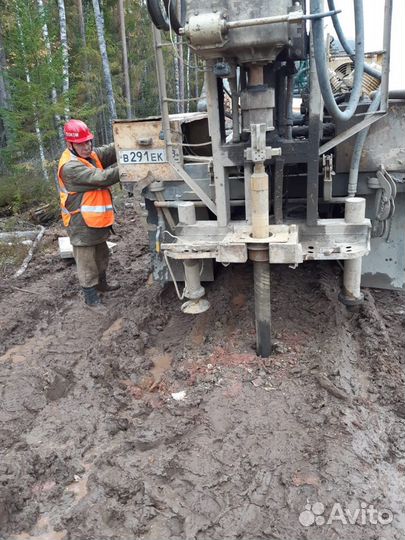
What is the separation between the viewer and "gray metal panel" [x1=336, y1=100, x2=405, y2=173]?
366 cm

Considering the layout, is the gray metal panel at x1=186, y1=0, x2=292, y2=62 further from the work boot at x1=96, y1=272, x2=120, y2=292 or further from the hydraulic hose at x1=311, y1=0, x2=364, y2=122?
the work boot at x1=96, y1=272, x2=120, y2=292

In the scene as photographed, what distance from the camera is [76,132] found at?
4906 mm

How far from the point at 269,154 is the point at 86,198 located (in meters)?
2.61

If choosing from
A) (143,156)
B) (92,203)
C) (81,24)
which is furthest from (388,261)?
(81,24)

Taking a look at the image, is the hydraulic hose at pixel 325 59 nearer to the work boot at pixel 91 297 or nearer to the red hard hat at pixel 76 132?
the red hard hat at pixel 76 132

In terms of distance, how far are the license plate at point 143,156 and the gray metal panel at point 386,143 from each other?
4.89ft

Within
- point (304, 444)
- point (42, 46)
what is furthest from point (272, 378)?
point (42, 46)

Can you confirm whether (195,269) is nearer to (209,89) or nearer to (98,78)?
(209,89)

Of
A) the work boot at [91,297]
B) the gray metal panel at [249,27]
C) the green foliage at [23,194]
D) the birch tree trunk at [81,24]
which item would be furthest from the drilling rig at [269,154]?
the birch tree trunk at [81,24]

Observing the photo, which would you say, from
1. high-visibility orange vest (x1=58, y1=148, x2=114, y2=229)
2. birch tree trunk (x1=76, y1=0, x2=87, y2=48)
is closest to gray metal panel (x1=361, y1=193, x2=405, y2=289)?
high-visibility orange vest (x1=58, y1=148, x2=114, y2=229)

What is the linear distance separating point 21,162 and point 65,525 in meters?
11.8

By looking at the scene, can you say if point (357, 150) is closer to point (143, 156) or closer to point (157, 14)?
point (157, 14)

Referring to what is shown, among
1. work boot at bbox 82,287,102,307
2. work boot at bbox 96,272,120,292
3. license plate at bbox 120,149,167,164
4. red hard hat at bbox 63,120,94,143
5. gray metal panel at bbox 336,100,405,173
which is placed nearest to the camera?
gray metal panel at bbox 336,100,405,173

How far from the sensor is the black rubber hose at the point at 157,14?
3202 mm
